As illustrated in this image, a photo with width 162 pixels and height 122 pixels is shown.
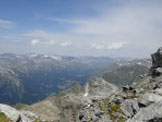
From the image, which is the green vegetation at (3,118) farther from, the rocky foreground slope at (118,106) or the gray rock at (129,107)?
the gray rock at (129,107)

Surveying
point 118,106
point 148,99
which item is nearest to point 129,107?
Answer: point 118,106

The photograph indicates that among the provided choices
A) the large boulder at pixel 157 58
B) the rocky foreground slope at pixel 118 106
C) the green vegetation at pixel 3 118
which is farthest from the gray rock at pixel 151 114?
the large boulder at pixel 157 58

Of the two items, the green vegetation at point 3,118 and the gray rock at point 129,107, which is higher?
the gray rock at point 129,107

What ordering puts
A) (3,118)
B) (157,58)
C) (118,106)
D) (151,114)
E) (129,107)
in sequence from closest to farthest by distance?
(151,114)
(3,118)
(129,107)
(118,106)
(157,58)

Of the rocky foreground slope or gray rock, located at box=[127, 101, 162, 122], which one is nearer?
gray rock, located at box=[127, 101, 162, 122]

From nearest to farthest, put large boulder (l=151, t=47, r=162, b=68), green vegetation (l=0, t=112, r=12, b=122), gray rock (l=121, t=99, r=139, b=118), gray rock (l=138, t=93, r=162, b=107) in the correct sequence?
gray rock (l=138, t=93, r=162, b=107)
gray rock (l=121, t=99, r=139, b=118)
green vegetation (l=0, t=112, r=12, b=122)
large boulder (l=151, t=47, r=162, b=68)

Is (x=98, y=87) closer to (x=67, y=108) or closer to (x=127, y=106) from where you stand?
(x=67, y=108)

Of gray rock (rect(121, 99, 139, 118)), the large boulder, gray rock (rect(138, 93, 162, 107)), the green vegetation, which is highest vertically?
the large boulder

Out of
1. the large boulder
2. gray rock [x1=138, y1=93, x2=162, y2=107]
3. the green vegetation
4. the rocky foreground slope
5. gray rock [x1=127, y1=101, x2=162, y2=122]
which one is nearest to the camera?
gray rock [x1=127, y1=101, x2=162, y2=122]

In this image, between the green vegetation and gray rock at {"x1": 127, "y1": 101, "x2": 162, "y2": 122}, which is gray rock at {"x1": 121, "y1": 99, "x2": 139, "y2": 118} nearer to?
gray rock at {"x1": 127, "y1": 101, "x2": 162, "y2": 122}

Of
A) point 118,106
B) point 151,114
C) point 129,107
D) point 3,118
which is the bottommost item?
point 3,118

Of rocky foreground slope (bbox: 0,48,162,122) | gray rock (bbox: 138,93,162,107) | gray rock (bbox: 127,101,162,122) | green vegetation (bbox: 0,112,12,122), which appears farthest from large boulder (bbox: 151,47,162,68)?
gray rock (bbox: 127,101,162,122)

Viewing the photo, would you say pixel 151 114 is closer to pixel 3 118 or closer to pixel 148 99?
pixel 148 99

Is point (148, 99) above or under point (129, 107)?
above
